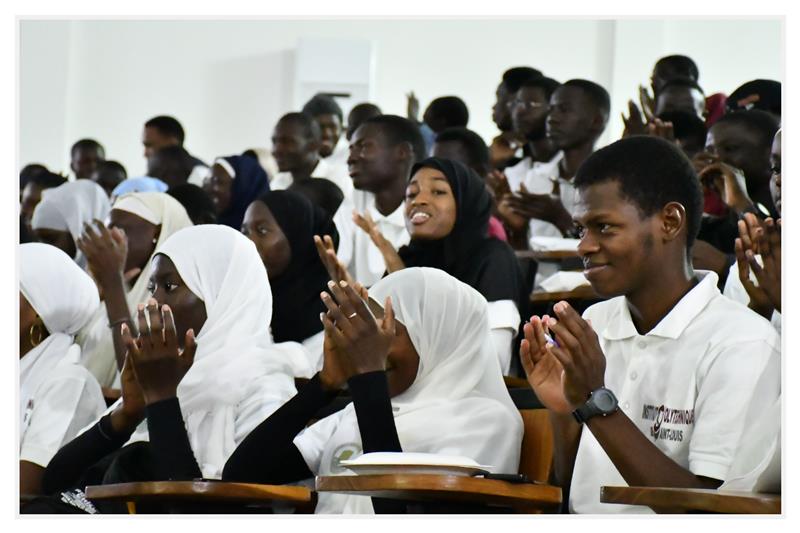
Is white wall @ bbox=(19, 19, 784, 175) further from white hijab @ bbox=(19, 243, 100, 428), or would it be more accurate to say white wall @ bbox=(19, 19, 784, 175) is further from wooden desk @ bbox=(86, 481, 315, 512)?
wooden desk @ bbox=(86, 481, 315, 512)

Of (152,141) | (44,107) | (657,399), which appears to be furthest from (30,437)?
(44,107)

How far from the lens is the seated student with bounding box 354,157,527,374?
436 centimetres

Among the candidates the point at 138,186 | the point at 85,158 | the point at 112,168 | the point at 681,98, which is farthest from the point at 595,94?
the point at 85,158

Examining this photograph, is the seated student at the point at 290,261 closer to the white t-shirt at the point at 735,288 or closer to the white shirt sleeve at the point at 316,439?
the white shirt sleeve at the point at 316,439

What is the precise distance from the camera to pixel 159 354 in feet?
9.84

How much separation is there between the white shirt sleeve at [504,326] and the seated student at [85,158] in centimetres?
490

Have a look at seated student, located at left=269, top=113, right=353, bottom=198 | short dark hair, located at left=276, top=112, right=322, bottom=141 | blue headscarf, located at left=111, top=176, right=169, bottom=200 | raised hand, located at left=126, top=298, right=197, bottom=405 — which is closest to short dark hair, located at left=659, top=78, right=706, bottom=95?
seated student, located at left=269, top=113, right=353, bottom=198

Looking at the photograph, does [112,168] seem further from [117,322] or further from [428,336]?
[428,336]

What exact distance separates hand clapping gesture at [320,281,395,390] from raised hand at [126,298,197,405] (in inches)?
14.5

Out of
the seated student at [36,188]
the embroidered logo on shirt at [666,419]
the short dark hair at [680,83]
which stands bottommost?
the embroidered logo on shirt at [666,419]

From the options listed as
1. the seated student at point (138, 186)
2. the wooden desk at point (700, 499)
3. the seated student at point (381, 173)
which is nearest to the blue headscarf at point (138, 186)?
the seated student at point (138, 186)

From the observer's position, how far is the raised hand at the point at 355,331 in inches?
112

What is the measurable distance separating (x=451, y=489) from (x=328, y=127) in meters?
5.62

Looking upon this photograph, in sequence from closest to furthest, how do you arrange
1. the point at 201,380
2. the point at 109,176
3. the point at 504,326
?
the point at 201,380
the point at 504,326
the point at 109,176
